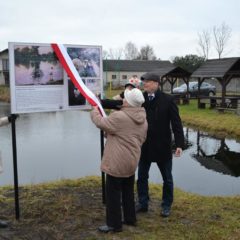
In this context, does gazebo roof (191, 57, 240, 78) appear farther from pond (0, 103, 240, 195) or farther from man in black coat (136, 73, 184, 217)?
man in black coat (136, 73, 184, 217)

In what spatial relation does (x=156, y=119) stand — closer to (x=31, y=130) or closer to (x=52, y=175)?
(x=52, y=175)

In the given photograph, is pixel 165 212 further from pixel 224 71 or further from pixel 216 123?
pixel 224 71

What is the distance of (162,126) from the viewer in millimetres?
4828

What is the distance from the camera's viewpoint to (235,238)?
14.2 feet

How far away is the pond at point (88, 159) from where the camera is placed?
8352 millimetres

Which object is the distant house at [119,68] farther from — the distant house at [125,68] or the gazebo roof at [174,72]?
the gazebo roof at [174,72]

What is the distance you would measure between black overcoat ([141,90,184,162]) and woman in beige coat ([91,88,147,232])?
45 centimetres

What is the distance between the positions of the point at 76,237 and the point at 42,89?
1.89m

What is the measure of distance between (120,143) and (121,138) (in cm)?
6

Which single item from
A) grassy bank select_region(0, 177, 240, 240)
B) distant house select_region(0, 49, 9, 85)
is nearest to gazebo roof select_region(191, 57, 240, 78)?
grassy bank select_region(0, 177, 240, 240)

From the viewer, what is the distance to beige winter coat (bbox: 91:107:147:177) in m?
4.15

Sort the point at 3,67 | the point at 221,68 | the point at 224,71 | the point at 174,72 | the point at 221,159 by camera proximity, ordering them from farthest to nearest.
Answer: the point at 3,67 < the point at 174,72 < the point at 221,68 < the point at 224,71 < the point at 221,159

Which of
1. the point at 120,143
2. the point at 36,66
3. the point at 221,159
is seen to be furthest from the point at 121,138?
the point at 221,159

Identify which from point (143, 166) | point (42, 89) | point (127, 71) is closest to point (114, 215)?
point (143, 166)
